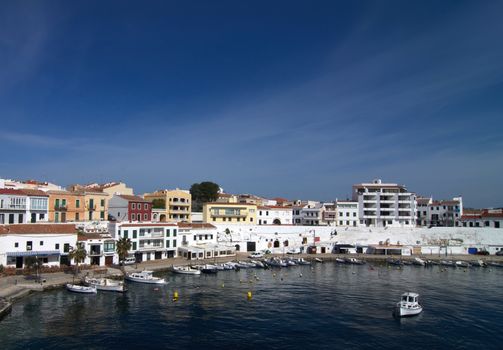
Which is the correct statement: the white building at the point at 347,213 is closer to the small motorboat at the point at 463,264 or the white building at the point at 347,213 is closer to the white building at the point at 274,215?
the white building at the point at 274,215

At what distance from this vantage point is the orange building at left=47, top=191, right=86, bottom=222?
81.9 metres

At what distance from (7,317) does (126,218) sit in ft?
155

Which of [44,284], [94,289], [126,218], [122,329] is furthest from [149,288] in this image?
[126,218]

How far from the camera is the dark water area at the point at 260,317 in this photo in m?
38.7

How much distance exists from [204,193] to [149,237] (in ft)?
188

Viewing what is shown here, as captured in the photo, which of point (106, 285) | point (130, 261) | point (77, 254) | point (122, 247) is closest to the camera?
point (106, 285)

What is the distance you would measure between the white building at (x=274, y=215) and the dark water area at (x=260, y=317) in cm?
5005

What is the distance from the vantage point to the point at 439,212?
140125 millimetres

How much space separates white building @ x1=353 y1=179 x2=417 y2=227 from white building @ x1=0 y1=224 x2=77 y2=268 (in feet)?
277

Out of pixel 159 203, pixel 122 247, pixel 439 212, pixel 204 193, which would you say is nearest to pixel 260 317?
pixel 122 247

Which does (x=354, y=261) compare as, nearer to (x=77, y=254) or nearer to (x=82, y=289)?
(x=77, y=254)

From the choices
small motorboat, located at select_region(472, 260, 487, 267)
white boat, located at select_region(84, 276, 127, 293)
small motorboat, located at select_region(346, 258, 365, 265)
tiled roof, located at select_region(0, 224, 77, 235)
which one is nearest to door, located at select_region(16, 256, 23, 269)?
tiled roof, located at select_region(0, 224, 77, 235)

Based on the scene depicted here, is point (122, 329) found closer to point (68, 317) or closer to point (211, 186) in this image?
point (68, 317)

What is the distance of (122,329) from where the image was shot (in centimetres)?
4156
